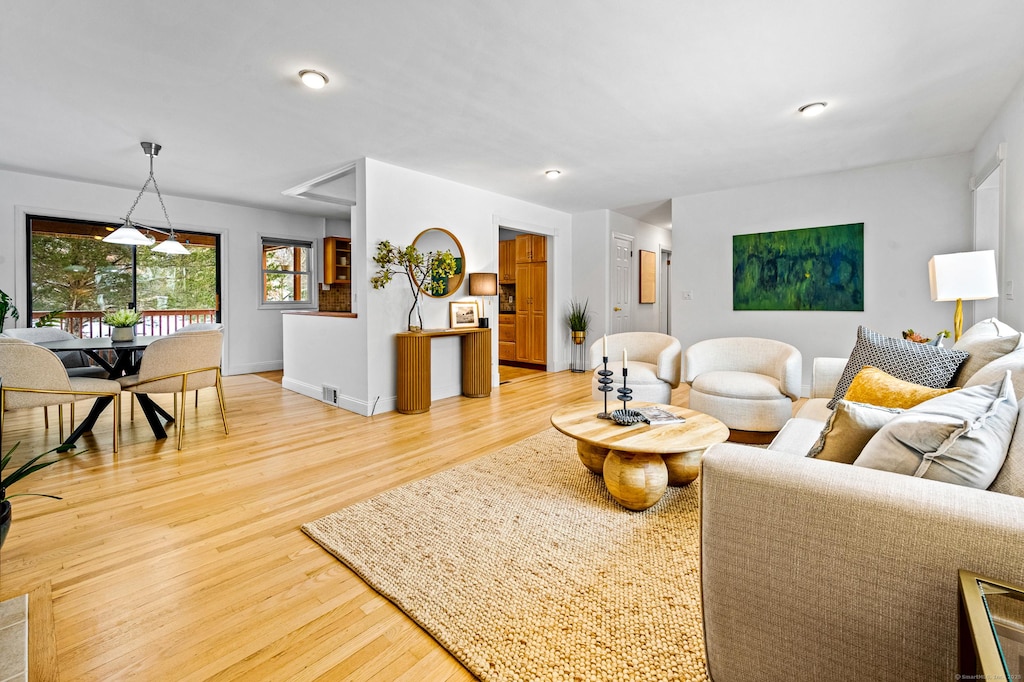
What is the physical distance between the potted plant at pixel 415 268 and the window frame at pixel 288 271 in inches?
128

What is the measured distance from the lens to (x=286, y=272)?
7.02m

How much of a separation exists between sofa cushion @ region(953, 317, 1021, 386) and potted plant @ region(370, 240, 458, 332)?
12.5 feet

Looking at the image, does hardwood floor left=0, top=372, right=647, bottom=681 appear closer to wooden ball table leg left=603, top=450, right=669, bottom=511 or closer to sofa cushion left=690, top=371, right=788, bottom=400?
wooden ball table leg left=603, top=450, right=669, bottom=511

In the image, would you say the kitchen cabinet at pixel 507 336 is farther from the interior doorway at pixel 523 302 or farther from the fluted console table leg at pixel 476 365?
the fluted console table leg at pixel 476 365

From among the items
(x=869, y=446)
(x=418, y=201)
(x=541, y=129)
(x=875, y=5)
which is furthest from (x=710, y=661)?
(x=418, y=201)

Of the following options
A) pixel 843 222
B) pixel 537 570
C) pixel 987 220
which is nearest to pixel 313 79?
pixel 537 570

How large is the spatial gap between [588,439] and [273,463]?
6.85 ft

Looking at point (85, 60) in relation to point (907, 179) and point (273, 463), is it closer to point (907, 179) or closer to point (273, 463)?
point (273, 463)

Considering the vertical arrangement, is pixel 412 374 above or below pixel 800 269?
below

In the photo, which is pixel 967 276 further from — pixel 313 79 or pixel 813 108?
pixel 313 79

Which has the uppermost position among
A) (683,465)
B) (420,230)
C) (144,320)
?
(420,230)

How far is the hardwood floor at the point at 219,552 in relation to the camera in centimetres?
138

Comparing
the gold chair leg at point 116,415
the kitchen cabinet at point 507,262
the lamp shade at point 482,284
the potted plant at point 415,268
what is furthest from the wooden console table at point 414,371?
the kitchen cabinet at point 507,262

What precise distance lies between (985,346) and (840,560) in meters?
1.81
